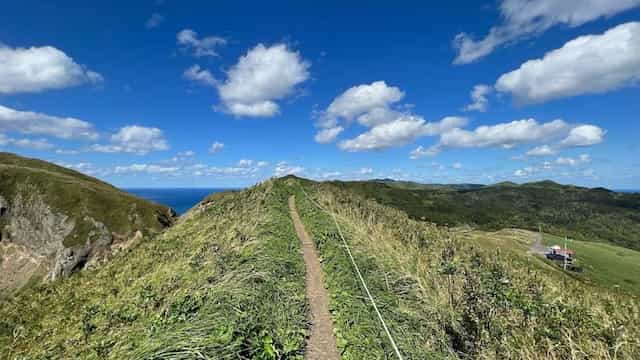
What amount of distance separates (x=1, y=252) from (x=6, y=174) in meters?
25.0

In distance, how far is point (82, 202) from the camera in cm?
10038

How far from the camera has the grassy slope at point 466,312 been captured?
796cm

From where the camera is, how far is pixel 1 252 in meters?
108

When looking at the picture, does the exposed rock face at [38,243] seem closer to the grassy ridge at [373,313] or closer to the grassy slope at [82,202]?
the grassy slope at [82,202]

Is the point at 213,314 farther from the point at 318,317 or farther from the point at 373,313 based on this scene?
the point at 373,313

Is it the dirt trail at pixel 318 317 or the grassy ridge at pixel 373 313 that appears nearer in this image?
the grassy ridge at pixel 373 313

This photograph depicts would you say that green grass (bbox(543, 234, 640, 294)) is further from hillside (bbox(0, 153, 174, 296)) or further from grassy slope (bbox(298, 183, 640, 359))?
hillside (bbox(0, 153, 174, 296))

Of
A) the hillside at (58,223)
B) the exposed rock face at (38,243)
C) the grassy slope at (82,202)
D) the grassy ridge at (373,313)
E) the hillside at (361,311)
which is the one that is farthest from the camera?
the grassy slope at (82,202)

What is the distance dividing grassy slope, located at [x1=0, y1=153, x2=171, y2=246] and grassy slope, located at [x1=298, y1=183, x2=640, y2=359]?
87963mm

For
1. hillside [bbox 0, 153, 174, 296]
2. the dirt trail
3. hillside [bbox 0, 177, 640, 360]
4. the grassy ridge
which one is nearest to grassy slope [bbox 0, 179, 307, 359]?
hillside [bbox 0, 177, 640, 360]

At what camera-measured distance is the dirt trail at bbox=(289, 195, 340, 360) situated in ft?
26.3

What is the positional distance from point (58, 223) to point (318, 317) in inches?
4542

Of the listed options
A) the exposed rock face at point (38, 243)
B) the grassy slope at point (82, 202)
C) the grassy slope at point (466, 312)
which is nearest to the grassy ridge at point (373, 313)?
the grassy slope at point (466, 312)

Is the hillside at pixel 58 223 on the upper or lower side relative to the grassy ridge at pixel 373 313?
lower
